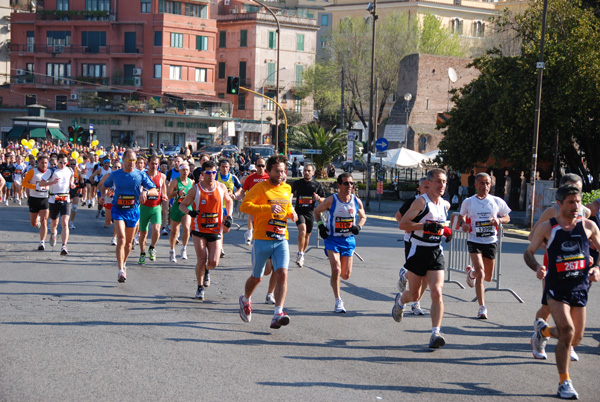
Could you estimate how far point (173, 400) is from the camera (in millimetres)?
5949

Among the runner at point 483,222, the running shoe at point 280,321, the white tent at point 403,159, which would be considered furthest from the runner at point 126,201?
the white tent at point 403,159

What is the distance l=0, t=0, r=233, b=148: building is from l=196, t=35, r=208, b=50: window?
10cm

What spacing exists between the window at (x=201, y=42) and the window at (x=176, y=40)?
1794 mm

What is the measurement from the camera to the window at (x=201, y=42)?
244 ft

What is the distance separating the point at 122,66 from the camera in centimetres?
7325

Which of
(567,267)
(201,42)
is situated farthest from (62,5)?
(567,267)

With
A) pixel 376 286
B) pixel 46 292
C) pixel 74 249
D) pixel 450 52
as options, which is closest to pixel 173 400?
pixel 46 292

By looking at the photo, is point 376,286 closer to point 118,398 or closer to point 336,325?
point 336,325

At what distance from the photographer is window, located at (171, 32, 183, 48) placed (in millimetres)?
72562

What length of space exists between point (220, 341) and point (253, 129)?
70.2 metres

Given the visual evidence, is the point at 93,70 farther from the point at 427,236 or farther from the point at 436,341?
the point at 436,341

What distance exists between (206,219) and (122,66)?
66.5 metres

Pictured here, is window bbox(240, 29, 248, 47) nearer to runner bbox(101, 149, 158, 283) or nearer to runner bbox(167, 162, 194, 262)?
runner bbox(167, 162, 194, 262)

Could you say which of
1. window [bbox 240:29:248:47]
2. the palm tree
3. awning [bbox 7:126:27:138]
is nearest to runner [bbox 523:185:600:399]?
the palm tree
